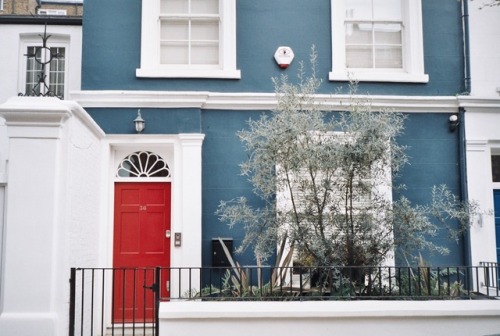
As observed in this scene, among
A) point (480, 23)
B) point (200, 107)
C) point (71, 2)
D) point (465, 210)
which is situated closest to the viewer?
point (465, 210)

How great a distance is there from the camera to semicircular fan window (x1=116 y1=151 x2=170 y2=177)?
876cm

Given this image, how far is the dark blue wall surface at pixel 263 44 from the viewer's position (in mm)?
8680

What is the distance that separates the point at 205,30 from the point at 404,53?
346 cm

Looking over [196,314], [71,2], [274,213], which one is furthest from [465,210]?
[71,2]

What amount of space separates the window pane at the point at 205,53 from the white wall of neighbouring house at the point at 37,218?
Answer: 3354 millimetres

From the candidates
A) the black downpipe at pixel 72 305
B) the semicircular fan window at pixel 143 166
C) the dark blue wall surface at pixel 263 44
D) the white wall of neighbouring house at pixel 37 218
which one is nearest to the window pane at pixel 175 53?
the dark blue wall surface at pixel 263 44

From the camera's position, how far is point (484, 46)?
9164 mm

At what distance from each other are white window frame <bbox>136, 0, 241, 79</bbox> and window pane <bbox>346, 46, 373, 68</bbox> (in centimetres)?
196

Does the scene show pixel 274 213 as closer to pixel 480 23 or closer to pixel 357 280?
pixel 357 280

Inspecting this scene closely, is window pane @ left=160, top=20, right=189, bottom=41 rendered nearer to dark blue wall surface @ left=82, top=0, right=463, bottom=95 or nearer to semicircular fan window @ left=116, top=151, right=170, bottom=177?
dark blue wall surface @ left=82, top=0, right=463, bottom=95

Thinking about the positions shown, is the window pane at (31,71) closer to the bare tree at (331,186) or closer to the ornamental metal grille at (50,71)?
the ornamental metal grille at (50,71)

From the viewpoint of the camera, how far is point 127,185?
8695 mm

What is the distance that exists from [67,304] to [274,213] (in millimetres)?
2800

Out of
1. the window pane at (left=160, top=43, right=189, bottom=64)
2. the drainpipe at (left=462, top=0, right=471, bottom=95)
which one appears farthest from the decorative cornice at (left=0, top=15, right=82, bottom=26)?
the drainpipe at (left=462, top=0, right=471, bottom=95)
